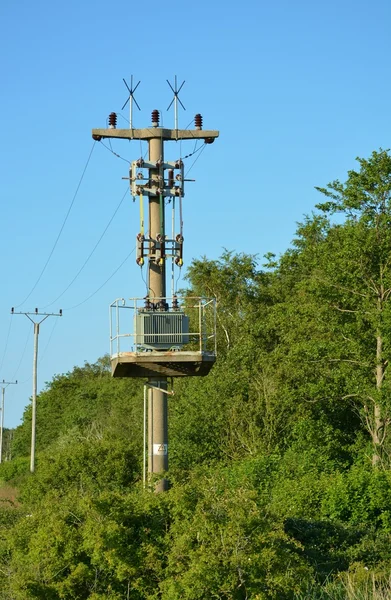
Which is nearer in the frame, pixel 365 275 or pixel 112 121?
pixel 112 121

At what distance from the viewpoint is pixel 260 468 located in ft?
117

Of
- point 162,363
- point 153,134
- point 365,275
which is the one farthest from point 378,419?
point 153,134

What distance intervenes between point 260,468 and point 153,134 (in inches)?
546

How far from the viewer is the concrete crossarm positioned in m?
26.8

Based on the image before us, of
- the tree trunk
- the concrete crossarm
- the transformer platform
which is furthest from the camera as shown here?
the tree trunk

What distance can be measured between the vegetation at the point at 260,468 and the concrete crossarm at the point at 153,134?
861 cm

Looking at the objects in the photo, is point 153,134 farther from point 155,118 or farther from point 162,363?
point 162,363

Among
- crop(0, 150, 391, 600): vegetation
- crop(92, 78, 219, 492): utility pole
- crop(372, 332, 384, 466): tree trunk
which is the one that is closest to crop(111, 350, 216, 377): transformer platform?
crop(92, 78, 219, 492): utility pole

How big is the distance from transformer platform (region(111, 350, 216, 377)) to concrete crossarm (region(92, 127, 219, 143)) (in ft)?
18.5

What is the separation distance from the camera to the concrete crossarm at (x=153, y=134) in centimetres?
2681

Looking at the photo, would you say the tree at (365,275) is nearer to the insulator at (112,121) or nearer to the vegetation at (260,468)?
the vegetation at (260,468)

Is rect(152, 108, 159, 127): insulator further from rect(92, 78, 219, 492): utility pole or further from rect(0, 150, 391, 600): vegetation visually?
rect(0, 150, 391, 600): vegetation

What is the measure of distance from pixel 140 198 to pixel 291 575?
39.0 ft

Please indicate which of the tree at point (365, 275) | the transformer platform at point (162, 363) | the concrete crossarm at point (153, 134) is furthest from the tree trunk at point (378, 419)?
the concrete crossarm at point (153, 134)
